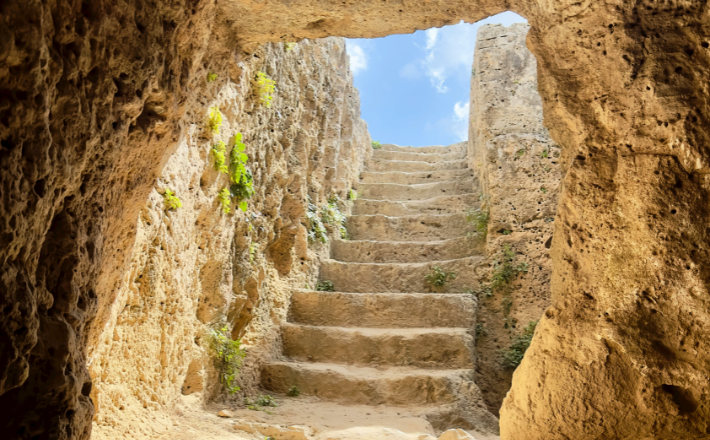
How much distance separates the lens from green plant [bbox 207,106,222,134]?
13.0 ft

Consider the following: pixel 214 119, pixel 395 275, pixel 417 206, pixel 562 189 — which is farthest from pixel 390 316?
pixel 562 189

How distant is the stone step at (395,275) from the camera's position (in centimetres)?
629

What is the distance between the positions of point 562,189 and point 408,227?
16.0 feet

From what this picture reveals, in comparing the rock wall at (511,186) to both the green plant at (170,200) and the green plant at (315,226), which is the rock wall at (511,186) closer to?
the green plant at (315,226)

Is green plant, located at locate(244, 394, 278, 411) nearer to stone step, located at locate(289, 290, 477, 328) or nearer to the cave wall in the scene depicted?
stone step, located at locate(289, 290, 477, 328)

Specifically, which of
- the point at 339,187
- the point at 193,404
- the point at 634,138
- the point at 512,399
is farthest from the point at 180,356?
the point at 339,187

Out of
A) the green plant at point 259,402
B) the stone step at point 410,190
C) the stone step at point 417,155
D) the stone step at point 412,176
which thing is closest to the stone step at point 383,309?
the green plant at point 259,402

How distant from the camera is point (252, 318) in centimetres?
496

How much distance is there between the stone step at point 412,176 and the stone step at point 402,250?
232 cm

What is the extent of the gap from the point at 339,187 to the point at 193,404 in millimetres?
4414

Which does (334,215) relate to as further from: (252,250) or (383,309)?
(252,250)

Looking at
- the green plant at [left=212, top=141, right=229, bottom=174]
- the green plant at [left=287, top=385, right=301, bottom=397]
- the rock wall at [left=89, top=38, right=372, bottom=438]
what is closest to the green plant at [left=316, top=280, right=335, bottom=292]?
the rock wall at [left=89, top=38, right=372, bottom=438]

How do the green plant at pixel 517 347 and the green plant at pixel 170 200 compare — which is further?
the green plant at pixel 517 347

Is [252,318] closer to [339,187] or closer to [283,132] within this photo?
[283,132]
